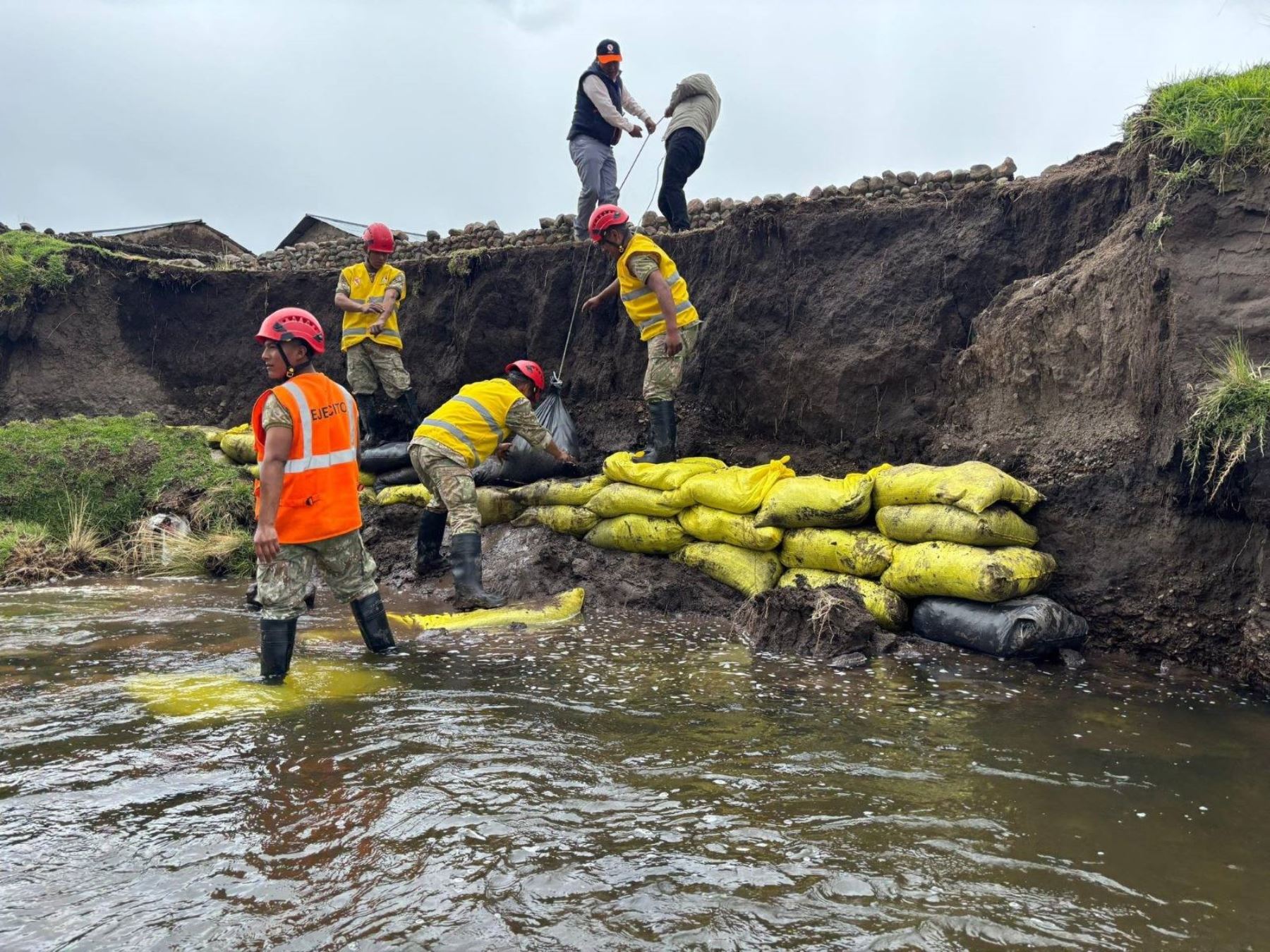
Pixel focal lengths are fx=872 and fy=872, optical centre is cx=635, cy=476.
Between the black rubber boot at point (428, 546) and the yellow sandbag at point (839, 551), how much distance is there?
2399mm

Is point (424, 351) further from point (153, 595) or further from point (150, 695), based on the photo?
point (150, 695)

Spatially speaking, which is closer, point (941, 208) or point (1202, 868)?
point (1202, 868)

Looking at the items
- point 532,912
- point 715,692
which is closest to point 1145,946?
point 532,912

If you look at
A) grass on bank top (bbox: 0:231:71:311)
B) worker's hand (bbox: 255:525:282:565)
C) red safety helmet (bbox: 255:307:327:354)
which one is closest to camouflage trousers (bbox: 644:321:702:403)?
red safety helmet (bbox: 255:307:327:354)

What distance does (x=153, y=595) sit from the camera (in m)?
5.80

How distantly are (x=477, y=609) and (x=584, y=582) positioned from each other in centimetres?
76

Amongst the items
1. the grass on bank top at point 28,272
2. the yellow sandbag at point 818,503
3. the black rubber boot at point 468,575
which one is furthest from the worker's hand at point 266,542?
the grass on bank top at point 28,272

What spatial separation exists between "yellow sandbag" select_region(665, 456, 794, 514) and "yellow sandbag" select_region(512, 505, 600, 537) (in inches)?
26.5

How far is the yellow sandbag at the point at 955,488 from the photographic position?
4.21m

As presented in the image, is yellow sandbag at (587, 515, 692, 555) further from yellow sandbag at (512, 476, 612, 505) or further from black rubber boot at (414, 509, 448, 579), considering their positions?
black rubber boot at (414, 509, 448, 579)

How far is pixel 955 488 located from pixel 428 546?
3.46 meters

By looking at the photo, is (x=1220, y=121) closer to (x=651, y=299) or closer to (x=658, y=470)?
(x=651, y=299)

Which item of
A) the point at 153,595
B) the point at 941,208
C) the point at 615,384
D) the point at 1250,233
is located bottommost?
the point at 153,595

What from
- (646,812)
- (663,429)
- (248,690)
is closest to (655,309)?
(663,429)
